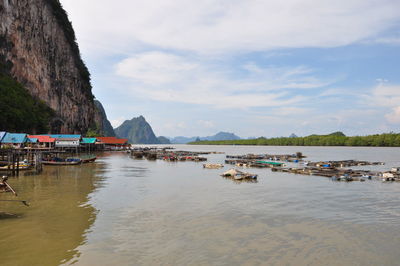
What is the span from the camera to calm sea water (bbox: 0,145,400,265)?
11.7 meters

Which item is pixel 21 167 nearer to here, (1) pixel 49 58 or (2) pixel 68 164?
(2) pixel 68 164

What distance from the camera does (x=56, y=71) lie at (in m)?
88.0

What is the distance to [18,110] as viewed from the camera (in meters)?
60.1

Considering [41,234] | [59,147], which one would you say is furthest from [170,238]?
[59,147]

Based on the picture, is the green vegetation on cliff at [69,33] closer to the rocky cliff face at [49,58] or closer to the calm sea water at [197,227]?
the rocky cliff face at [49,58]

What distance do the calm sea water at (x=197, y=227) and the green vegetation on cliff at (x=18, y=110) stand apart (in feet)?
129

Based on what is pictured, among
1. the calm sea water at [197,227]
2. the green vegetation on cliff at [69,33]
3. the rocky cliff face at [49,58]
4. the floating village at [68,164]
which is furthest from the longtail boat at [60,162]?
the green vegetation on cliff at [69,33]

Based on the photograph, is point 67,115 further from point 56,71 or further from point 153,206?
point 153,206

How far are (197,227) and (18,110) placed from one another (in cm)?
5948

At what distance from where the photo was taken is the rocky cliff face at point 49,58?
67625 mm

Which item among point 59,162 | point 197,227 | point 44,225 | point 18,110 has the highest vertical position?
point 18,110

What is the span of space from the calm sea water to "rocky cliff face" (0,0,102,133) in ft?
183

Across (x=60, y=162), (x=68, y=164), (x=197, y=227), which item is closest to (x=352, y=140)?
(x=68, y=164)

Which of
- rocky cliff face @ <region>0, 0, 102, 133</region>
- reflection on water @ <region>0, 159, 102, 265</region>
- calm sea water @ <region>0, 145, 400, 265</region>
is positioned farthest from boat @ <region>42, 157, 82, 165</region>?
rocky cliff face @ <region>0, 0, 102, 133</region>
